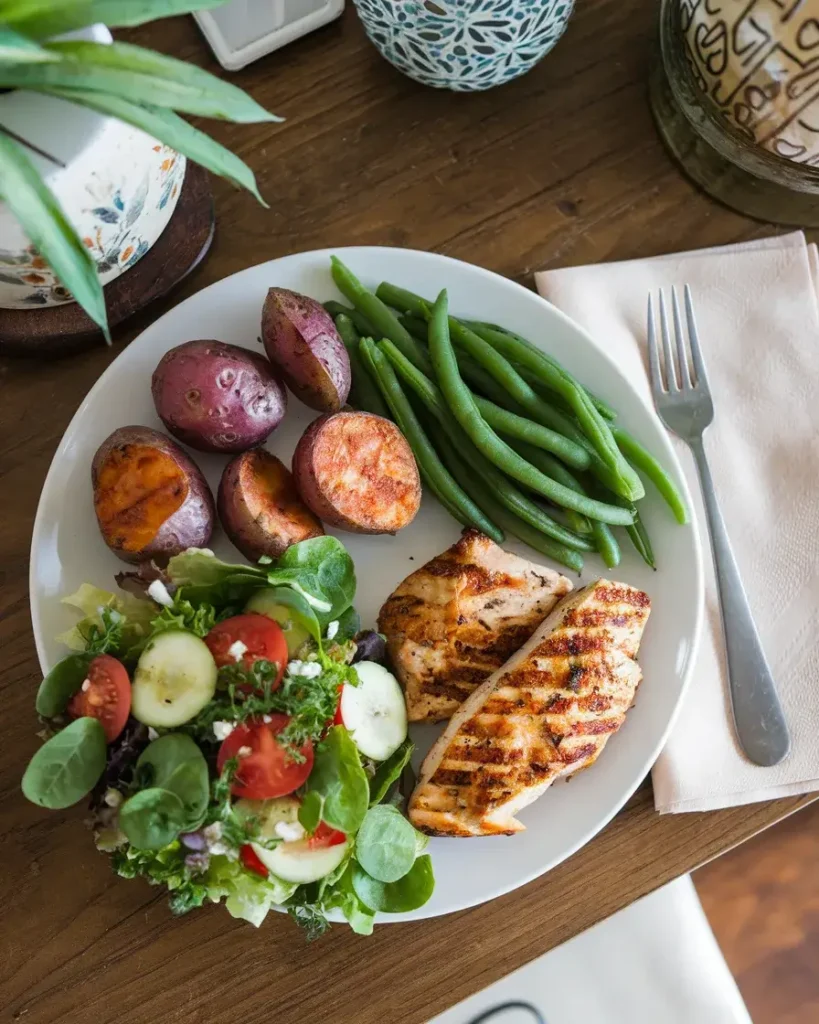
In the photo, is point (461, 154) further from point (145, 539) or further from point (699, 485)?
point (145, 539)

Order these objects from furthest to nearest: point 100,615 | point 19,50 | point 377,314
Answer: point 377,314 → point 100,615 → point 19,50

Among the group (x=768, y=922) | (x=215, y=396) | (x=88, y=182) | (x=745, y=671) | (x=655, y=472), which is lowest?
(x=768, y=922)

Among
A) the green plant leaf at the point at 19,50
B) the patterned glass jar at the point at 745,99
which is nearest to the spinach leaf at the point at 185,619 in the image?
the green plant leaf at the point at 19,50

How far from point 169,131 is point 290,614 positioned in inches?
28.0

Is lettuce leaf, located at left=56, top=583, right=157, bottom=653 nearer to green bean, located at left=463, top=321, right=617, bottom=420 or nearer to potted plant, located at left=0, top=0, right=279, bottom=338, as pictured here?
potted plant, located at left=0, top=0, right=279, bottom=338

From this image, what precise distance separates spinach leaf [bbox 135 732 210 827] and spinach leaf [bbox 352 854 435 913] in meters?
0.30

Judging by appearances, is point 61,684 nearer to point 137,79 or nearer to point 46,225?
point 46,225

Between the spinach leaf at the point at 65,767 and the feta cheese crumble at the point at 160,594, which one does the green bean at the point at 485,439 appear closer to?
the feta cheese crumble at the point at 160,594

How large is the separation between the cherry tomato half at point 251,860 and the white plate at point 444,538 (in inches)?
11.9

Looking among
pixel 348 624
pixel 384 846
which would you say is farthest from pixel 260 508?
pixel 384 846

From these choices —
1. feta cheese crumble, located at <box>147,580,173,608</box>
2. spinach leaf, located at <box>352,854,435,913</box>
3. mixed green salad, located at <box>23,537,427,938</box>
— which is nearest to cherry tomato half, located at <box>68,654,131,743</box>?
mixed green salad, located at <box>23,537,427,938</box>

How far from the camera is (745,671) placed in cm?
167

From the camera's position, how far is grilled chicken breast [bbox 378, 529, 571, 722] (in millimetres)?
1539

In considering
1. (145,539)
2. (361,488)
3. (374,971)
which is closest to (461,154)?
(361,488)
